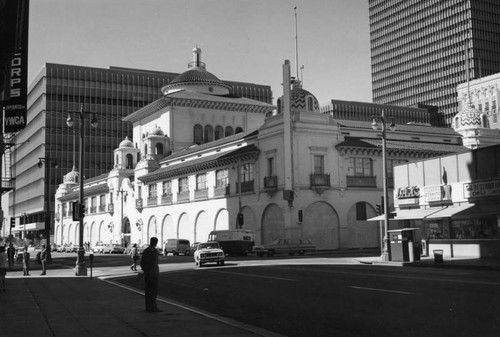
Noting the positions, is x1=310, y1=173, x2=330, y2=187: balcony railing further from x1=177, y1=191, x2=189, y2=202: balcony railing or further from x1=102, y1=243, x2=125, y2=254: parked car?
x1=102, y1=243, x2=125, y2=254: parked car

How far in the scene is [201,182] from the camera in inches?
2936

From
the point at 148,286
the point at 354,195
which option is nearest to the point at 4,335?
the point at 148,286

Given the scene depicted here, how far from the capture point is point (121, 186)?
95.9 meters

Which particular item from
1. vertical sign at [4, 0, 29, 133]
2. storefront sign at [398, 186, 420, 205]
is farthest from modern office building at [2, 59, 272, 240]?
vertical sign at [4, 0, 29, 133]

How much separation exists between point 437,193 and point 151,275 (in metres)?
31.0

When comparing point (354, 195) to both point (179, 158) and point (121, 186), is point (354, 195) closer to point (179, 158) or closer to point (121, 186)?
point (179, 158)

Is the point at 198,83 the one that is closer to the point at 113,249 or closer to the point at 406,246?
the point at 113,249

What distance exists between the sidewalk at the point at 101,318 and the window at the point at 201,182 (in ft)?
175

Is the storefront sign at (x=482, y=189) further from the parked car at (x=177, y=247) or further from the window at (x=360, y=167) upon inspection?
the parked car at (x=177, y=247)

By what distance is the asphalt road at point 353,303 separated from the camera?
39.9 feet

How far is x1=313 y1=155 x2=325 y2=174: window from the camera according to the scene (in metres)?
63.3

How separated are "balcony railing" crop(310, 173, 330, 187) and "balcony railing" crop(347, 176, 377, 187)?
3.30 meters

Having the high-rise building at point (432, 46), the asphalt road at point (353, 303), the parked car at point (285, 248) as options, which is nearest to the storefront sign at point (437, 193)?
the parked car at point (285, 248)

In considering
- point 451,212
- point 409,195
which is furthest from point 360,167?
point 451,212
